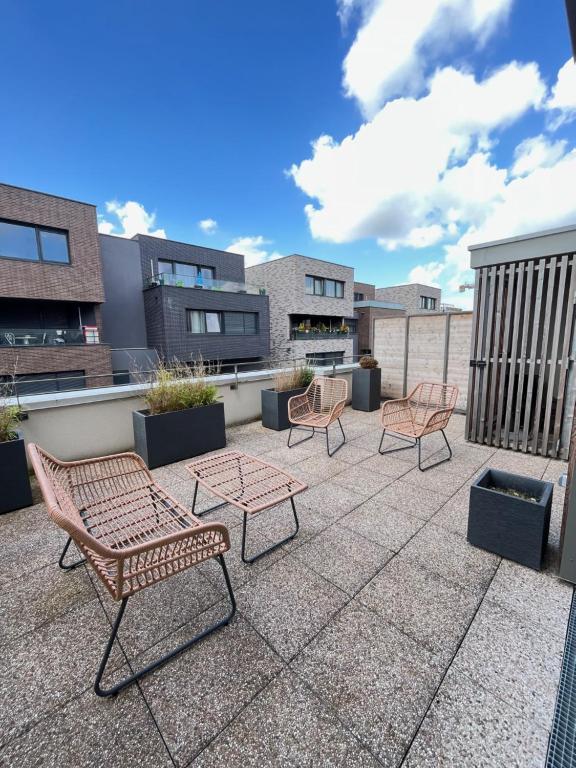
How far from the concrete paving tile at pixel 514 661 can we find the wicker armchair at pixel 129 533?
1157 millimetres

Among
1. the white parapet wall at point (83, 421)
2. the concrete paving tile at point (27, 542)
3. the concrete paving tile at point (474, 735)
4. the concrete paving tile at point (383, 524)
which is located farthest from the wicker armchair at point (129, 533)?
the white parapet wall at point (83, 421)

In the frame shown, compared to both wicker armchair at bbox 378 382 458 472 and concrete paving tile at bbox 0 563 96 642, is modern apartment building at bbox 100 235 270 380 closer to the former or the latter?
wicker armchair at bbox 378 382 458 472

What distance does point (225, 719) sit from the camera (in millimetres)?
1207

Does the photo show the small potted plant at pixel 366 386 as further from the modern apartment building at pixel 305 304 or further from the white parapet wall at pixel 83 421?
the modern apartment building at pixel 305 304

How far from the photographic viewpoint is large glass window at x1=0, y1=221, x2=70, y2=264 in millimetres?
9695

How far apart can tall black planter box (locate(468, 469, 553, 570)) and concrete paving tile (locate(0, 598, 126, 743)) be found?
221cm

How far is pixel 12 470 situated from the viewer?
273 centimetres

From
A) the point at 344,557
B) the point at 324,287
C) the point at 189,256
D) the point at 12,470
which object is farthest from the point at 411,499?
the point at 324,287

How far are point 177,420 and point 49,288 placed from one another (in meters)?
10.1

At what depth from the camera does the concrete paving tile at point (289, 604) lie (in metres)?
1.55

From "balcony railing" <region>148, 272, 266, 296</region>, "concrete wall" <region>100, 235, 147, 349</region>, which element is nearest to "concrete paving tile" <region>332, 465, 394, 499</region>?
"balcony railing" <region>148, 272, 266, 296</region>

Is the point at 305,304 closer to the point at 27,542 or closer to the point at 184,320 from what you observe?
the point at 184,320

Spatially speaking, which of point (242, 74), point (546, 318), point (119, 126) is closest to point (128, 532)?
point (546, 318)

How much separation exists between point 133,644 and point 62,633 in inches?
15.7
